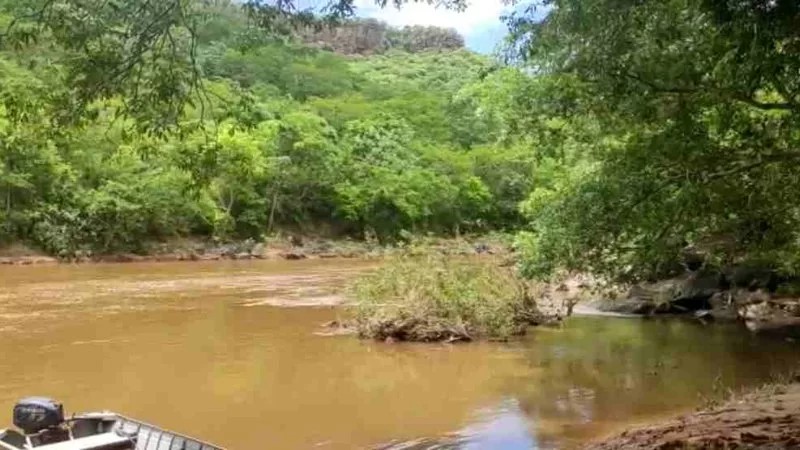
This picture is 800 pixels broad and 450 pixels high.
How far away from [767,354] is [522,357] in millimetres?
4922

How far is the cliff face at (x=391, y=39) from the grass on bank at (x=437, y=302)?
8366 centimetres

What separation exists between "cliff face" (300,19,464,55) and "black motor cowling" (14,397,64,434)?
306 ft

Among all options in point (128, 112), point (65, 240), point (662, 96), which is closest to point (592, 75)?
point (662, 96)

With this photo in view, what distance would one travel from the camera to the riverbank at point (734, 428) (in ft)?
28.0

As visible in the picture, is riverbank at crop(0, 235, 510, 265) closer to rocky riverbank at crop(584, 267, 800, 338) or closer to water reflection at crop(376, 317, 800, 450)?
rocky riverbank at crop(584, 267, 800, 338)

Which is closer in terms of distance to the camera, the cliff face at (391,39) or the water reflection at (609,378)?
the water reflection at (609,378)

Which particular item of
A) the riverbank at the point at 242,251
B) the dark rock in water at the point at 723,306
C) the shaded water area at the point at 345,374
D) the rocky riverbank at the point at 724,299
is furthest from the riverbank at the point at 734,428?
the riverbank at the point at 242,251

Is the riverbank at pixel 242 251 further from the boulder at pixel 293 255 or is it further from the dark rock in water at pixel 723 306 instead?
the dark rock in water at pixel 723 306

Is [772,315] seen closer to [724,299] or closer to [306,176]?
[724,299]

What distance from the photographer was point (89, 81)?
6.68m

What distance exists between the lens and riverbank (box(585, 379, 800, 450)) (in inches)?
336

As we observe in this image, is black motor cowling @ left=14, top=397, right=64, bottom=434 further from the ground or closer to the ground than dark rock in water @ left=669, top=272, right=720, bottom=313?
closer to the ground

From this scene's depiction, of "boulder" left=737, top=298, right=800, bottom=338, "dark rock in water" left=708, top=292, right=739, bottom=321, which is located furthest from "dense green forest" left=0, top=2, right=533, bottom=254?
"boulder" left=737, top=298, right=800, bottom=338

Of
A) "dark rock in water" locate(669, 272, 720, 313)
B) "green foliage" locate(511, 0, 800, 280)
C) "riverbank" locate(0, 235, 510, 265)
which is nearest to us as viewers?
"green foliage" locate(511, 0, 800, 280)
